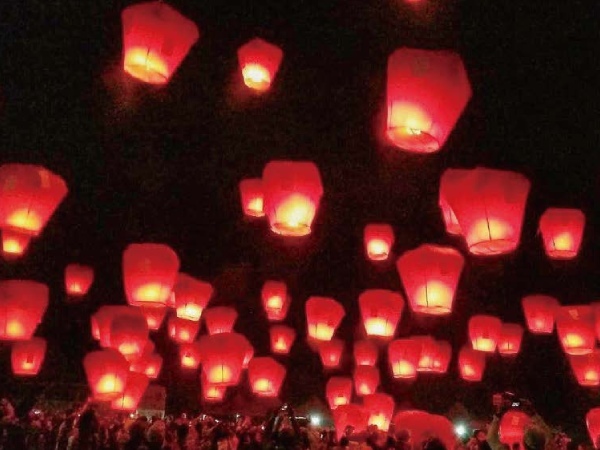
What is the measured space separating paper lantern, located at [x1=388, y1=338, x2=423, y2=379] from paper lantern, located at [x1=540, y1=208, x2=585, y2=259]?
440 centimetres

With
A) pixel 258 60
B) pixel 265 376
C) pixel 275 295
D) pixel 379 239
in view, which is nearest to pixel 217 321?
pixel 275 295

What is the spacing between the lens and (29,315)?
1048 cm

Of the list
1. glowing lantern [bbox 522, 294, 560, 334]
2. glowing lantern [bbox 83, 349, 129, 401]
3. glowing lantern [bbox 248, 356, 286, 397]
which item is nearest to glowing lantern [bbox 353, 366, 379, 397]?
glowing lantern [bbox 248, 356, 286, 397]

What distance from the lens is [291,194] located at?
8445 millimetres

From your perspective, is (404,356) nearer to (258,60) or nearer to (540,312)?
(540,312)

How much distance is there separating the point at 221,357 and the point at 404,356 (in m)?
4.00

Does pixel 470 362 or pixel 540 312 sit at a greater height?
pixel 540 312

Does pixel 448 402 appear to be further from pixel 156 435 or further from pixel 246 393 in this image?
pixel 156 435

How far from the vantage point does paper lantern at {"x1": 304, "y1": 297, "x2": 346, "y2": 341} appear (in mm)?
13750

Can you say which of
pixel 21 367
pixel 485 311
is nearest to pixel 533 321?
pixel 485 311

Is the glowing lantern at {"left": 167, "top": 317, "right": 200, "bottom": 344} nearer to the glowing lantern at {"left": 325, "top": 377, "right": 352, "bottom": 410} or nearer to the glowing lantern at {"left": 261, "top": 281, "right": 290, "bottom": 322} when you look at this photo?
the glowing lantern at {"left": 261, "top": 281, "right": 290, "bottom": 322}

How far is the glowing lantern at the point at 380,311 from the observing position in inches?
464

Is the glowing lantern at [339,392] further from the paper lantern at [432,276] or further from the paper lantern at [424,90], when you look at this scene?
the paper lantern at [424,90]

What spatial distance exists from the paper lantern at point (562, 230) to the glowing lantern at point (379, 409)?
6.92 meters
